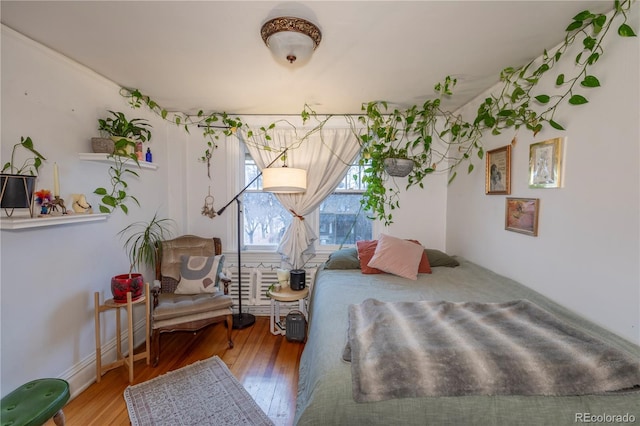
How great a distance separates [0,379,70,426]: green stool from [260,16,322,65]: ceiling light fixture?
7.25 feet

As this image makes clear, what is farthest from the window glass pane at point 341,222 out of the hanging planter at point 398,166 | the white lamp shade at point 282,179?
the white lamp shade at point 282,179

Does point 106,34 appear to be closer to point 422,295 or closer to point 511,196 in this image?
point 422,295

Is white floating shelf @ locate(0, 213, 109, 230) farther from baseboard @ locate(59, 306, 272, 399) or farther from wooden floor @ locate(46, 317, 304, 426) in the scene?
wooden floor @ locate(46, 317, 304, 426)

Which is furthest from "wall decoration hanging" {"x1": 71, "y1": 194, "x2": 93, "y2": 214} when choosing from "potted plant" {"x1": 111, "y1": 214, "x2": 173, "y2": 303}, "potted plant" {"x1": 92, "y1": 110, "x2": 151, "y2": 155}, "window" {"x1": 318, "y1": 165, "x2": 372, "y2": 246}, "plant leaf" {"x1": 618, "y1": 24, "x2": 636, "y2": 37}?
"plant leaf" {"x1": 618, "y1": 24, "x2": 636, "y2": 37}

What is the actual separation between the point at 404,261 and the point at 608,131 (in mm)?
1634

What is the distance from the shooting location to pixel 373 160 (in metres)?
3.18

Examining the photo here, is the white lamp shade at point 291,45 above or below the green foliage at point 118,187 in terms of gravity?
above

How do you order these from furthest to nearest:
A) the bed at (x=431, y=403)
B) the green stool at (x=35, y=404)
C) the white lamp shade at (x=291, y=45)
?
the white lamp shade at (x=291, y=45)
the green stool at (x=35, y=404)
the bed at (x=431, y=403)

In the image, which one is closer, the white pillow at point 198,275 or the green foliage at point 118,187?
the green foliage at point 118,187

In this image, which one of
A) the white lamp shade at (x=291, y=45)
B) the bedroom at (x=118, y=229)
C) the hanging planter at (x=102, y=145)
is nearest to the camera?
the bedroom at (x=118, y=229)

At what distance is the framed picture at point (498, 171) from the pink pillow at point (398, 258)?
85cm

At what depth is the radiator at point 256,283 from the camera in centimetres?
338

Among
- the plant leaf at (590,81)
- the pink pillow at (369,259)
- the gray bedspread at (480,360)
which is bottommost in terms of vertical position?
the gray bedspread at (480,360)

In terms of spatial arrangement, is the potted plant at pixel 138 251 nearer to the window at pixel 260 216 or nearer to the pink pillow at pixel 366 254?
the window at pixel 260 216
